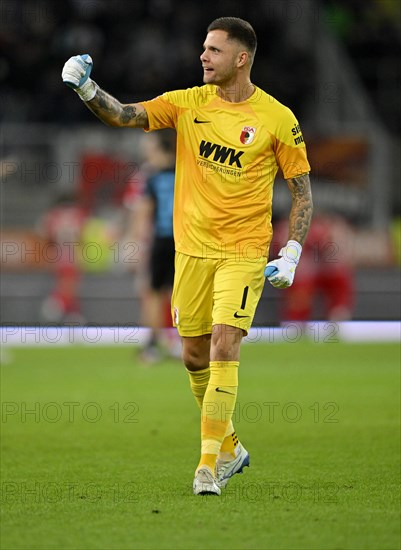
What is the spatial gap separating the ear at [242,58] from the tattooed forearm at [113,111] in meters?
0.62

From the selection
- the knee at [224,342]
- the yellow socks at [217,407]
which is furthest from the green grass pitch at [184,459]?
the knee at [224,342]

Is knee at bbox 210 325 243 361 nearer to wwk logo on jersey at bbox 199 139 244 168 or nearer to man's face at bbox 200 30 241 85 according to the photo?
wwk logo on jersey at bbox 199 139 244 168

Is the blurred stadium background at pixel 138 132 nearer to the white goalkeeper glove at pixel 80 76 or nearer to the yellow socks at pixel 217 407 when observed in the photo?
the white goalkeeper glove at pixel 80 76

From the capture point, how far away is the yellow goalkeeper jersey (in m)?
6.58

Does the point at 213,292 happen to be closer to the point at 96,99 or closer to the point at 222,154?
the point at 222,154

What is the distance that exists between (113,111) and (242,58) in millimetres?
821

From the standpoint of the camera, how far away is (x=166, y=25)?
77.4 feet

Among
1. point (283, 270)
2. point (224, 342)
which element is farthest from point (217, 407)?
point (283, 270)

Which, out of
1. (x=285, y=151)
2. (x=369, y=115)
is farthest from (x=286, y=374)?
(x=369, y=115)

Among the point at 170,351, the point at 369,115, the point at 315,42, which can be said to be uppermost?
the point at 315,42

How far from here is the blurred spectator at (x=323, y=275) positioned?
19.9 m

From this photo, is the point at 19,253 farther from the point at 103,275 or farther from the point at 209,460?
the point at 209,460

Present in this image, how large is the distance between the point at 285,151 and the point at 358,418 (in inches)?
145

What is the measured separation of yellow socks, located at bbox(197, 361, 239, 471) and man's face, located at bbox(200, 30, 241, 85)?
5.35 ft
